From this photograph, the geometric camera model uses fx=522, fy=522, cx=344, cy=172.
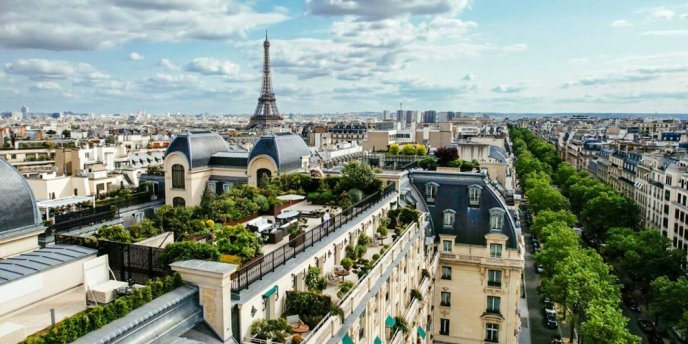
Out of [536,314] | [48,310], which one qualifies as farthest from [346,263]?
[536,314]

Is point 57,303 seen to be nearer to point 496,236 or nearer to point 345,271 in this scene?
point 345,271

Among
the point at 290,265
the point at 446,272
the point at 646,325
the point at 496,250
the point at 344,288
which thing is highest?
the point at 290,265

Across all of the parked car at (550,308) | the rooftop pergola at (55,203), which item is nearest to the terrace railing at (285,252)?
the rooftop pergola at (55,203)

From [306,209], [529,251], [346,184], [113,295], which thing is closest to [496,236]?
[346,184]

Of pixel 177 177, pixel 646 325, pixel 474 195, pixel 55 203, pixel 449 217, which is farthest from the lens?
pixel 646 325

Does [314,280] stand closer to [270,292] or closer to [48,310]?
[270,292]

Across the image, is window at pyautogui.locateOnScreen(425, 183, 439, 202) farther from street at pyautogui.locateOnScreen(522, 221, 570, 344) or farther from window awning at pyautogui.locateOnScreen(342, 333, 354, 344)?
window awning at pyautogui.locateOnScreen(342, 333, 354, 344)
